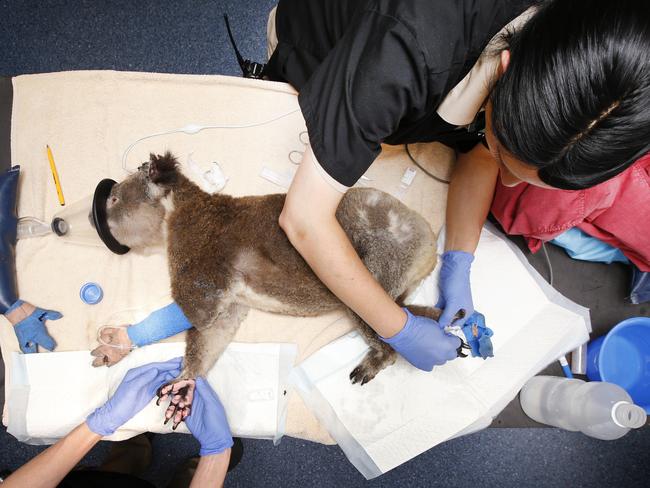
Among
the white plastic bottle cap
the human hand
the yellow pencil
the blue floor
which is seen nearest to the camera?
the white plastic bottle cap

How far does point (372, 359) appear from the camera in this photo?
1.79 metres

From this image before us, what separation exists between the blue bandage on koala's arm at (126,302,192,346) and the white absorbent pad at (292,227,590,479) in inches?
20.7

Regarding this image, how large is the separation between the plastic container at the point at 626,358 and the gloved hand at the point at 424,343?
0.61m

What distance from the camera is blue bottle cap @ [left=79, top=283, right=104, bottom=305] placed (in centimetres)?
179

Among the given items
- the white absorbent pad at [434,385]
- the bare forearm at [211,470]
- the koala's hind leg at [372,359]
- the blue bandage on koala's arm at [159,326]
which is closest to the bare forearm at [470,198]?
the white absorbent pad at [434,385]

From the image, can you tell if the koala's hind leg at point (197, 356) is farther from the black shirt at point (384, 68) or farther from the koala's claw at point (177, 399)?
the black shirt at point (384, 68)

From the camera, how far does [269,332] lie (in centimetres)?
186

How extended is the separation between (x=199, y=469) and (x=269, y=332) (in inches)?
24.4

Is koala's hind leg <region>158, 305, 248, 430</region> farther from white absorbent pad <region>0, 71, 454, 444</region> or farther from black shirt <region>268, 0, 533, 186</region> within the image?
black shirt <region>268, 0, 533, 186</region>

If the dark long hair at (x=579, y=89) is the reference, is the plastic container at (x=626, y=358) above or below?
below

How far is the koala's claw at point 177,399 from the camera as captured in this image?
5.38ft

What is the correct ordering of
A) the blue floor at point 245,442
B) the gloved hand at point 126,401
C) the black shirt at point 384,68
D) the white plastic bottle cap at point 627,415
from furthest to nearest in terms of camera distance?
the blue floor at point 245,442 → the gloved hand at point 126,401 → the white plastic bottle cap at point 627,415 → the black shirt at point 384,68

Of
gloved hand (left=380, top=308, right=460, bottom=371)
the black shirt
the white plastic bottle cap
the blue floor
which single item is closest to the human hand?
the blue floor

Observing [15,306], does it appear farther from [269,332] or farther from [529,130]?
[529,130]
